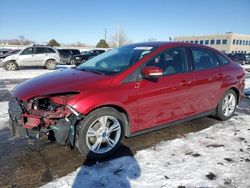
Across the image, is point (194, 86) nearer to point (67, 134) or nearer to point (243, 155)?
point (243, 155)

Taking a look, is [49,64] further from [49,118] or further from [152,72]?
[152,72]

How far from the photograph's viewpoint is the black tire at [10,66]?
15.5 metres

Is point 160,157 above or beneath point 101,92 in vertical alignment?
beneath

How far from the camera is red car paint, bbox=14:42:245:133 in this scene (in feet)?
10.5

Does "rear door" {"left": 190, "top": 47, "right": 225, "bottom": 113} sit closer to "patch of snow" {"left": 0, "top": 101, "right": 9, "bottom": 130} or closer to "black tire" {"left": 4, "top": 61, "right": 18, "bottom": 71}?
"patch of snow" {"left": 0, "top": 101, "right": 9, "bottom": 130}

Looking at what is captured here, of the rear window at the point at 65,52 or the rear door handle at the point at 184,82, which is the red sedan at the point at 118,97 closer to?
the rear door handle at the point at 184,82

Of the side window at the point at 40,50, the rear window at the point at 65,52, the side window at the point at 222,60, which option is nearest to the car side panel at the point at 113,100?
the side window at the point at 222,60

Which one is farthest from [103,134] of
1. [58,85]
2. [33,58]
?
[33,58]

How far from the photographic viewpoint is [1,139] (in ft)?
13.4

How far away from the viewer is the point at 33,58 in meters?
16.1

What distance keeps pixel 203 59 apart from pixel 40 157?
3479mm

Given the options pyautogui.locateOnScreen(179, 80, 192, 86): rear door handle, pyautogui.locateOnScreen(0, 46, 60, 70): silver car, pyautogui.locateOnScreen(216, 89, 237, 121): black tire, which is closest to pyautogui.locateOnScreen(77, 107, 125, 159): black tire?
pyautogui.locateOnScreen(179, 80, 192, 86): rear door handle

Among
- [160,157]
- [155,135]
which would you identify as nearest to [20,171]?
[160,157]

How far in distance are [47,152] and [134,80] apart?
1.73m
